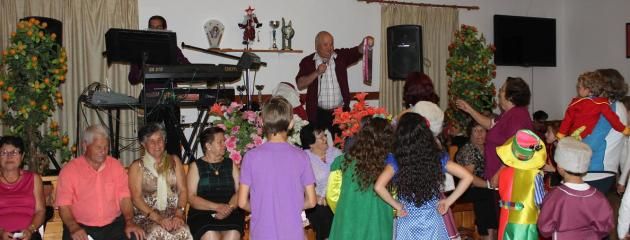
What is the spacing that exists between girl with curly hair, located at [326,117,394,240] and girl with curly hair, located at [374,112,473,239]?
6 cm

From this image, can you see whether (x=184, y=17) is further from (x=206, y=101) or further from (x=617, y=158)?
(x=617, y=158)

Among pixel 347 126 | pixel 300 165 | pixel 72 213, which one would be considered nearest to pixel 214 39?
pixel 347 126

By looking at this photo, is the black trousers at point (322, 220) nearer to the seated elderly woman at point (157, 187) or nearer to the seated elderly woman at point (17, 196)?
the seated elderly woman at point (157, 187)

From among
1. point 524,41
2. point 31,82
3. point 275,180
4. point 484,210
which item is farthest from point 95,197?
point 524,41

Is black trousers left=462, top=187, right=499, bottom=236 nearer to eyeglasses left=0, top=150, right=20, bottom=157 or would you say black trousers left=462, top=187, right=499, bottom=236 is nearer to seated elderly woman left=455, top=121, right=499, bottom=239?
seated elderly woman left=455, top=121, right=499, bottom=239

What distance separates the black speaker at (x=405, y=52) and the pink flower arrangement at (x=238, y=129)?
2.71 m

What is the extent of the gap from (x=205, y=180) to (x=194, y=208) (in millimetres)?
199

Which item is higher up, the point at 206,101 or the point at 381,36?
the point at 381,36

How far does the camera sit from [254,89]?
7.24 metres

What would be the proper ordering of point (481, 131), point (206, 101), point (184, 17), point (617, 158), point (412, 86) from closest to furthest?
1. point (617, 158)
2. point (412, 86)
3. point (206, 101)
4. point (481, 131)
5. point (184, 17)

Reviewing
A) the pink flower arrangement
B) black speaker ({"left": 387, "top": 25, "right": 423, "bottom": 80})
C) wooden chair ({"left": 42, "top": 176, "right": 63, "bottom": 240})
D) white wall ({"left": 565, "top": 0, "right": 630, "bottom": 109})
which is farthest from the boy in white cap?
white wall ({"left": 565, "top": 0, "right": 630, "bottom": 109})

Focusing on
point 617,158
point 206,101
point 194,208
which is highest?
point 206,101

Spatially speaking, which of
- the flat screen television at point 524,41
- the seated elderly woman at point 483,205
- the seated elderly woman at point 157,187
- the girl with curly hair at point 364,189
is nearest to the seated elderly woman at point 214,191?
the seated elderly woman at point 157,187

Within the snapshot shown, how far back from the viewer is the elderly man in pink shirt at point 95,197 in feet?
12.4
